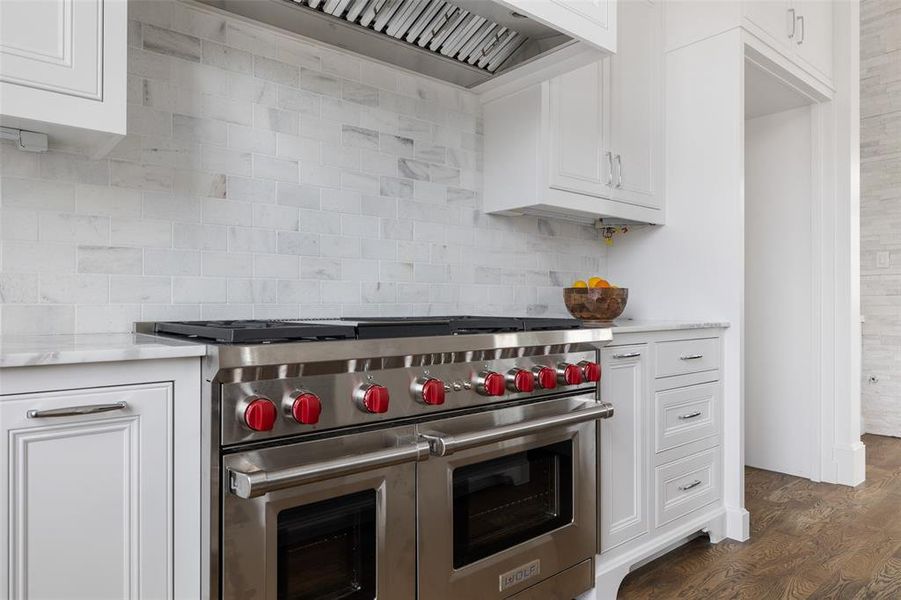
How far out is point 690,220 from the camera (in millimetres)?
2869

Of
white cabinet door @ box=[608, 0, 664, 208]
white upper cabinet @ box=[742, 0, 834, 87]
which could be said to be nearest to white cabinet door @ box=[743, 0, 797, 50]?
white upper cabinet @ box=[742, 0, 834, 87]

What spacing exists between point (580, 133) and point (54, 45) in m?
1.89

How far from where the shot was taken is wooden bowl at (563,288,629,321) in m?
2.57

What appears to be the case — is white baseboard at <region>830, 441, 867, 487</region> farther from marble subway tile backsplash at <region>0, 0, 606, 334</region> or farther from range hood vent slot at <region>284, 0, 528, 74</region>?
range hood vent slot at <region>284, 0, 528, 74</region>

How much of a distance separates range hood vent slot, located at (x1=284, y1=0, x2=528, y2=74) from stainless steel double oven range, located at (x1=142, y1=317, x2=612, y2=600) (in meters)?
1.04

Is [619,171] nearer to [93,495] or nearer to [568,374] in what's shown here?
[568,374]

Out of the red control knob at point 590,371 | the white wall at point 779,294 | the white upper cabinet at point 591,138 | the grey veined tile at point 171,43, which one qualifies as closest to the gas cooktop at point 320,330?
the red control knob at point 590,371

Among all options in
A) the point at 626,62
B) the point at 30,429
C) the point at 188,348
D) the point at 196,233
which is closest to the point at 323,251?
the point at 196,233

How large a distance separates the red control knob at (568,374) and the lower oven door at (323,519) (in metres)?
0.57

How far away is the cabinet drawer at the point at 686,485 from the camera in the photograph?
7.65ft

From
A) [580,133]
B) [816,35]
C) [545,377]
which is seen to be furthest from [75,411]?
[816,35]

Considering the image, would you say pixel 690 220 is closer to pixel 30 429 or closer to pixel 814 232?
pixel 814 232

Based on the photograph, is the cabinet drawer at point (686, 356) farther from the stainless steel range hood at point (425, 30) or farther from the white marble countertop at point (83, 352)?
the white marble countertop at point (83, 352)

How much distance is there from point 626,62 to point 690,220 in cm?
79
